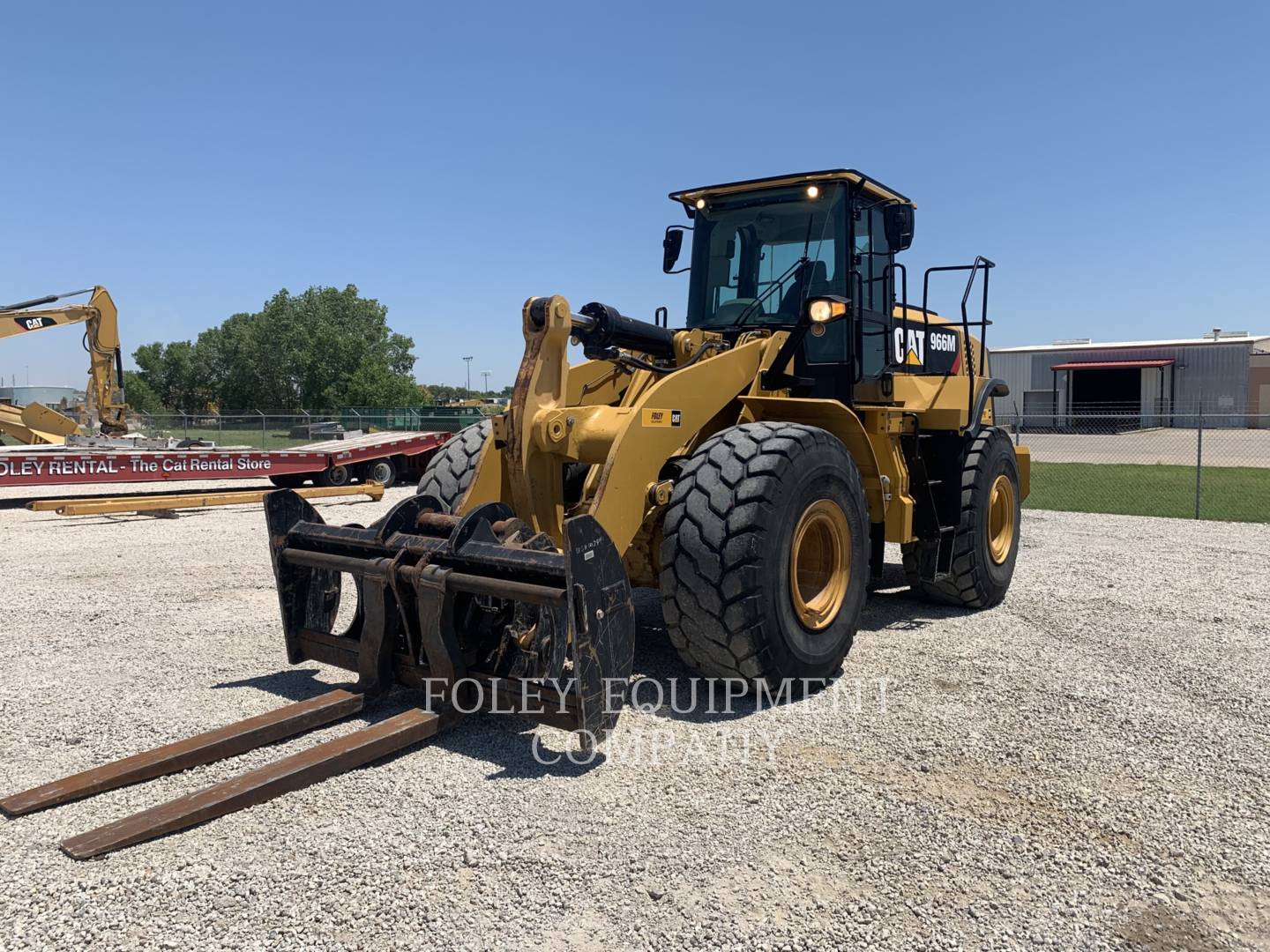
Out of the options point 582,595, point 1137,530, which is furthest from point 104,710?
point 1137,530

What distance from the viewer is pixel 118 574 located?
8.74 meters

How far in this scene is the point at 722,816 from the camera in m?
3.64

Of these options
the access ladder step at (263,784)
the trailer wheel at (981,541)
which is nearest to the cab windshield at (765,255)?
the trailer wheel at (981,541)

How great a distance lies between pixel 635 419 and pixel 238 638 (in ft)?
11.0

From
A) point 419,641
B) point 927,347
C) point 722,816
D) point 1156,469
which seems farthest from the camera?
point 1156,469

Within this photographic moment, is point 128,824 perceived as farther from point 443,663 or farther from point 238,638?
point 238,638

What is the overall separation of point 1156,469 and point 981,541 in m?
18.7

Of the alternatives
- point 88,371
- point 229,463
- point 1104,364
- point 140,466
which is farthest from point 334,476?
point 1104,364

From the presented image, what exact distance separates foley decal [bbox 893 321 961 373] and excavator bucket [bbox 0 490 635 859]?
3.64 metres

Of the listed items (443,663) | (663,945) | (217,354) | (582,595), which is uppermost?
(217,354)

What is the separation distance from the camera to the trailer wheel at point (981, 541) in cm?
703

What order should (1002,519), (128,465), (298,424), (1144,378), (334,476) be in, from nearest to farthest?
(1002,519) → (128,465) → (334,476) → (298,424) → (1144,378)

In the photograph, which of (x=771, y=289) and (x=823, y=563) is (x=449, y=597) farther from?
(x=771, y=289)

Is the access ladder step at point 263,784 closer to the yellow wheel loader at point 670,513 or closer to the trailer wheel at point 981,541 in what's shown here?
the yellow wheel loader at point 670,513
